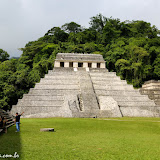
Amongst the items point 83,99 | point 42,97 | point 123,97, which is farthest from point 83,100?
point 123,97

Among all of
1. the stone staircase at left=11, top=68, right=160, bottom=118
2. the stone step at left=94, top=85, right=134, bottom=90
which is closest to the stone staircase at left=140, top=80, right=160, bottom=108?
the stone staircase at left=11, top=68, right=160, bottom=118

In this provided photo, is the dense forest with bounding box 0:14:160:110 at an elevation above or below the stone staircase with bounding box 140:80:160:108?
above

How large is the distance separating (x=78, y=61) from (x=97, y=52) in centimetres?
1348

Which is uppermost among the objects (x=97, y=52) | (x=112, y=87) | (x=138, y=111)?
(x=97, y=52)

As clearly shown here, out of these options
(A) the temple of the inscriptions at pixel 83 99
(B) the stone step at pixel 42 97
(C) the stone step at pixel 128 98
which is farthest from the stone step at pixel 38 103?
(C) the stone step at pixel 128 98

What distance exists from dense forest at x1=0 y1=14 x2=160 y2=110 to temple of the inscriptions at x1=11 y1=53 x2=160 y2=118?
6614 mm

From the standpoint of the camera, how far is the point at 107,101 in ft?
75.6

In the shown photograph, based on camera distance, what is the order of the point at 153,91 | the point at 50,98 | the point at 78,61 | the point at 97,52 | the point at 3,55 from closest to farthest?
the point at 50,98 → the point at 153,91 → the point at 78,61 → the point at 97,52 → the point at 3,55

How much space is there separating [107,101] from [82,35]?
36660mm

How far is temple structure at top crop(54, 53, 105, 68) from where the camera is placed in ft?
118

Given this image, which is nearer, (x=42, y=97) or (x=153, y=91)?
(x=42, y=97)

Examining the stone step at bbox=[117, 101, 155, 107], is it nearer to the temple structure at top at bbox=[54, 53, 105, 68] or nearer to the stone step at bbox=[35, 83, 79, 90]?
the stone step at bbox=[35, 83, 79, 90]

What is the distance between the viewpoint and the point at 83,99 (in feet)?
76.4

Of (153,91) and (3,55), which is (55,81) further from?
(3,55)
